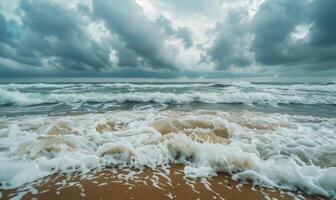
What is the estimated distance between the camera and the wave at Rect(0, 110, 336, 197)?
3059 mm

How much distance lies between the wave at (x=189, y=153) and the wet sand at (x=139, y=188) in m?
0.21

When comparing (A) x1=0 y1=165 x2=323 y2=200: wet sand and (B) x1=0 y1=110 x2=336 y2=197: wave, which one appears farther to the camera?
(B) x1=0 y1=110 x2=336 y2=197: wave

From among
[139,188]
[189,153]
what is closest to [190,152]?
[189,153]

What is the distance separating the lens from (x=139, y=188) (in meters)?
2.77

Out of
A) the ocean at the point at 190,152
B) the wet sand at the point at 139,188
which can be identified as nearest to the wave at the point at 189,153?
the ocean at the point at 190,152

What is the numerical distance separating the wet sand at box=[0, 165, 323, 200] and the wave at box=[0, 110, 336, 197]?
21 cm

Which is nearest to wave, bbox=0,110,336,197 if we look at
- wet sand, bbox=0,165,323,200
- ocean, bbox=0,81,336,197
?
ocean, bbox=0,81,336,197

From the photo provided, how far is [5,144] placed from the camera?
4.34 metres

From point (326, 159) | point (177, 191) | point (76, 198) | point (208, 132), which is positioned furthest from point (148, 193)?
point (326, 159)

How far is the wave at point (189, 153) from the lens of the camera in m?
3.06

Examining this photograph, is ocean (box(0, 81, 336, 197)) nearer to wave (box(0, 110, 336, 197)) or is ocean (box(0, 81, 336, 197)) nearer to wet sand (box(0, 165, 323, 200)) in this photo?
wave (box(0, 110, 336, 197))

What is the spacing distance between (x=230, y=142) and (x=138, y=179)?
94.0 inches

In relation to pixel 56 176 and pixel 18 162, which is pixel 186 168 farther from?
pixel 18 162

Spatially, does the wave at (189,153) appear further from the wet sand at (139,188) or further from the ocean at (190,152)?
the wet sand at (139,188)
